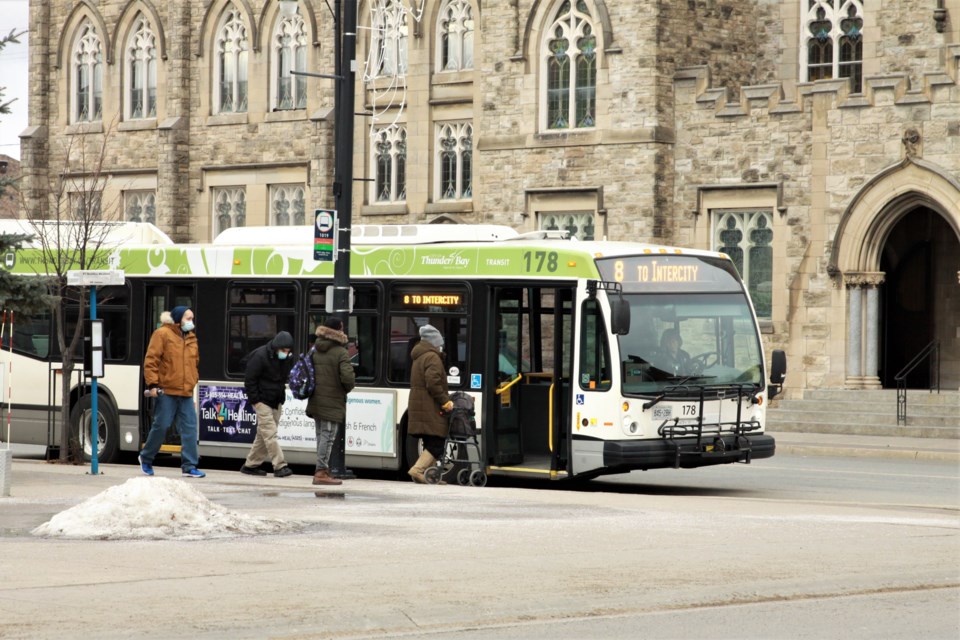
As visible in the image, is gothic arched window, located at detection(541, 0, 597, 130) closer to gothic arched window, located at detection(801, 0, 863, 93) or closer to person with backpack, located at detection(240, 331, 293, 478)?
gothic arched window, located at detection(801, 0, 863, 93)

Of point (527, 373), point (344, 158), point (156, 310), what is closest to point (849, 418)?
point (527, 373)

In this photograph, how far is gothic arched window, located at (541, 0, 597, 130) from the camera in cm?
3522

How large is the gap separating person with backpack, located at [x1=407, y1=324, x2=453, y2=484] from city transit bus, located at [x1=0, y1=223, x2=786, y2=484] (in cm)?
56

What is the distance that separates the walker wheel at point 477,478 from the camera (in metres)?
18.8

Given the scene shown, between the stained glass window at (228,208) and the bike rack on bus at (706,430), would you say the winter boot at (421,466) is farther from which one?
the stained glass window at (228,208)

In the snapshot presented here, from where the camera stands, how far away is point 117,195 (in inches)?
1766

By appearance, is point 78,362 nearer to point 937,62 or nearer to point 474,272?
point 474,272

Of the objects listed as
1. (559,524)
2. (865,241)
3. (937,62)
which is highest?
(937,62)

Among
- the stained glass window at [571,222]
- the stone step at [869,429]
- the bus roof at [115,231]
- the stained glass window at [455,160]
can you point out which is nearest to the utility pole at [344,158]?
the bus roof at [115,231]

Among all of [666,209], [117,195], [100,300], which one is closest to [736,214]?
[666,209]

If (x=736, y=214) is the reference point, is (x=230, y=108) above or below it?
above

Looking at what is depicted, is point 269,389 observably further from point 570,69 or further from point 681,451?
point 570,69

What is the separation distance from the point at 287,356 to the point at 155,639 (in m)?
10.9

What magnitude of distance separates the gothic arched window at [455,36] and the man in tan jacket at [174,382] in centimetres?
2014
